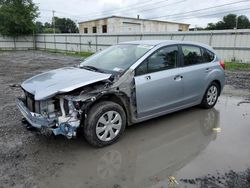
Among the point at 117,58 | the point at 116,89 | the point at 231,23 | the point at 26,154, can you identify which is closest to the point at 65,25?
the point at 231,23

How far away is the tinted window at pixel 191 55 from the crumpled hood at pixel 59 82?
6.06 feet

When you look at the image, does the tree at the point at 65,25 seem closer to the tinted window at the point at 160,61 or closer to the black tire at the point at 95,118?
the tinted window at the point at 160,61

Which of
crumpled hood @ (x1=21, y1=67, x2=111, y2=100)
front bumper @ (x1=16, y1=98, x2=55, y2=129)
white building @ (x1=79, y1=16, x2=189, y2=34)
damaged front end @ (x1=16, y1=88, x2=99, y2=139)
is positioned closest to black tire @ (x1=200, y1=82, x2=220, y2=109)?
crumpled hood @ (x1=21, y1=67, x2=111, y2=100)

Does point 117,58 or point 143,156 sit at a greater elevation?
point 117,58

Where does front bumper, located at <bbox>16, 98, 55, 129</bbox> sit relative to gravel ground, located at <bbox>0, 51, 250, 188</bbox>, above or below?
above

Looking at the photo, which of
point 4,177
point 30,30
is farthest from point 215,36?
point 30,30

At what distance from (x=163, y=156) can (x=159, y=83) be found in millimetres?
1299

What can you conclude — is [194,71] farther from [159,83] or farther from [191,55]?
[159,83]

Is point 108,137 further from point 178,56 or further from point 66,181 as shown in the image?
point 178,56

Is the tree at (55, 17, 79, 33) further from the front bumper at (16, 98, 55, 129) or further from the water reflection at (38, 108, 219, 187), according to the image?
the front bumper at (16, 98, 55, 129)

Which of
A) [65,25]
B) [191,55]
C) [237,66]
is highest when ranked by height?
[65,25]

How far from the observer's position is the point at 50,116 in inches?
Result: 136

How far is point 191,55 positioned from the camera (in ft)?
16.5

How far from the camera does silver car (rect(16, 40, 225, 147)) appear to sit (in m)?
3.46
